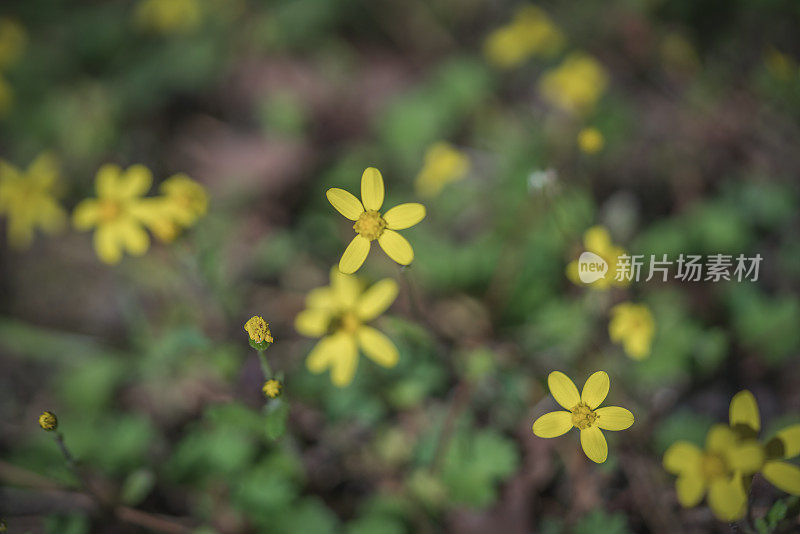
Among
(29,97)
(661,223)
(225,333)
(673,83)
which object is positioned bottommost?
(225,333)

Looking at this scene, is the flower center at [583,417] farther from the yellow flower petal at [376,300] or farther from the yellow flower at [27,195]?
the yellow flower at [27,195]

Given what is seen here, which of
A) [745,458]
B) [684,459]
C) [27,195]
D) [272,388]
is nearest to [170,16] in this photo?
[27,195]

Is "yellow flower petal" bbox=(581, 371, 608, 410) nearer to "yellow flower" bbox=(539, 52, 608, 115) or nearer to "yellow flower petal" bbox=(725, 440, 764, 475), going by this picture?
"yellow flower petal" bbox=(725, 440, 764, 475)

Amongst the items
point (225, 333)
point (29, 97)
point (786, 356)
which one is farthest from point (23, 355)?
point (786, 356)

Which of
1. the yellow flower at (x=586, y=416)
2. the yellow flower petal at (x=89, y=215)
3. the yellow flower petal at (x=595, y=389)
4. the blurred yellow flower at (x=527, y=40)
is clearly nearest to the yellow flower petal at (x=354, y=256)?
the yellow flower at (x=586, y=416)

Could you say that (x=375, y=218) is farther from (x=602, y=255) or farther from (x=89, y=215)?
(x=89, y=215)

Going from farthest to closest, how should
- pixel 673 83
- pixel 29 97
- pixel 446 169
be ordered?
pixel 29 97
pixel 673 83
pixel 446 169

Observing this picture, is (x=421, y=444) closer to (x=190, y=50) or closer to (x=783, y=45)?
(x=783, y=45)
